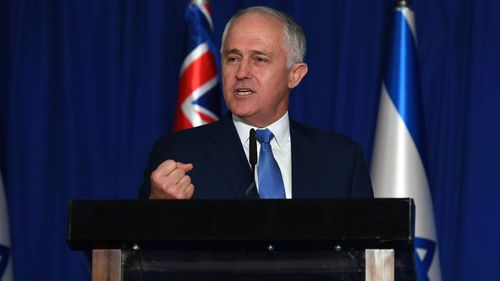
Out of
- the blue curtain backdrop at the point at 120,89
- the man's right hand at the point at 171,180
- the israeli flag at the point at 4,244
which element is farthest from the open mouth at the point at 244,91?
the israeli flag at the point at 4,244

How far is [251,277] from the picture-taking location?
5.67ft

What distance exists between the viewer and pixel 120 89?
15.6 feet

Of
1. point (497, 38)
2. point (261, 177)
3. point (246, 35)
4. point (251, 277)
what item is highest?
point (497, 38)

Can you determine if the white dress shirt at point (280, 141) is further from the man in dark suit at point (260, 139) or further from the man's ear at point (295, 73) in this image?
the man's ear at point (295, 73)

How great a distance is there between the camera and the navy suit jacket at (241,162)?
7.98 feet

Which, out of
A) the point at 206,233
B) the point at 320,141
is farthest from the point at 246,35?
the point at 206,233

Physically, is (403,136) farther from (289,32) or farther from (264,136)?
(264,136)

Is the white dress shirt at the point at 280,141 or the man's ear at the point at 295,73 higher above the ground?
the man's ear at the point at 295,73

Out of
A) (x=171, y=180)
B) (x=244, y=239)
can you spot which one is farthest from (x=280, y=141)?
(x=244, y=239)

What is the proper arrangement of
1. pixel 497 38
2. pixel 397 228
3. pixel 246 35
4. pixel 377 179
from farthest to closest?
pixel 497 38
pixel 377 179
pixel 246 35
pixel 397 228

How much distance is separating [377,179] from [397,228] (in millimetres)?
2523

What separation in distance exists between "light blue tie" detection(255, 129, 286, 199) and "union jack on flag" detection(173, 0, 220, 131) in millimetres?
1816

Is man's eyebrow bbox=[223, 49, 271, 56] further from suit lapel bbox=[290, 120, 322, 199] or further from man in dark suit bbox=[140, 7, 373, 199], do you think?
suit lapel bbox=[290, 120, 322, 199]

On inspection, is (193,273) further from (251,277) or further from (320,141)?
(320,141)
